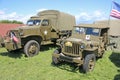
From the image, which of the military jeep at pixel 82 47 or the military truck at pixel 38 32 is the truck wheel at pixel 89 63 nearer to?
the military jeep at pixel 82 47

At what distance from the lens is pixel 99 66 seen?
955cm

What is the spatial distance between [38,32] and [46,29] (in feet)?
2.56

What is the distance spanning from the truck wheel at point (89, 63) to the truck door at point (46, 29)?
4629 mm

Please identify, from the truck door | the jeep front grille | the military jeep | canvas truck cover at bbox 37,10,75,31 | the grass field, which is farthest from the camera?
canvas truck cover at bbox 37,10,75,31

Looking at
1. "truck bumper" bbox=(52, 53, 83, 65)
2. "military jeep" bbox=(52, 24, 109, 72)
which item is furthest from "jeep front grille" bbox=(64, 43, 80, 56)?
"truck bumper" bbox=(52, 53, 83, 65)

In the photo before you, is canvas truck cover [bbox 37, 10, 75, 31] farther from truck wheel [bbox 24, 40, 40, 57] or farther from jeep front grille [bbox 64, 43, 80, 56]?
jeep front grille [bbox 64, 43, 80, 56]

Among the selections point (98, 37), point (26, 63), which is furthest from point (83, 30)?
point (26, 63)

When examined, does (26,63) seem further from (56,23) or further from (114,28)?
(114,28)

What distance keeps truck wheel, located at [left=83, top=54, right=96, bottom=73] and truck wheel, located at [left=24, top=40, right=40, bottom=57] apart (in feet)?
13.2

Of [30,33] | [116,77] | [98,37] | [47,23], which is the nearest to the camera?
[116,77]

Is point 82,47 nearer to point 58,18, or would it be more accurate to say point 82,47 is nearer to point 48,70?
point 48,70

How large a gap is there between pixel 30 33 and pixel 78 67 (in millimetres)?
3848

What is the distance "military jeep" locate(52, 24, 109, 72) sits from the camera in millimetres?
8477

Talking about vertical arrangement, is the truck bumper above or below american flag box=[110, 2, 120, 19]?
below
